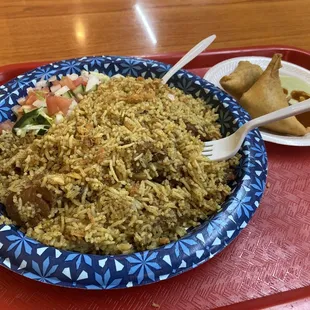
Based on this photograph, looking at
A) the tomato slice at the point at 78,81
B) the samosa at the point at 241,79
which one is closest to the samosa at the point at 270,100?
the samosa at the point at 241,79

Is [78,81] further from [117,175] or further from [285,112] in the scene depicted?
[285,112]

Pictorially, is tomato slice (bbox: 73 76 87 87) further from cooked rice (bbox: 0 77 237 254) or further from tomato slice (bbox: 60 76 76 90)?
cooked rice (bbox: 0 77 237 254)

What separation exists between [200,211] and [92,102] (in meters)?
0.43

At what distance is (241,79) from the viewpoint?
5.45ft

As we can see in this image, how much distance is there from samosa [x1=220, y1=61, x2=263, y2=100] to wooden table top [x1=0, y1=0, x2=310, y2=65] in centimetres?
46

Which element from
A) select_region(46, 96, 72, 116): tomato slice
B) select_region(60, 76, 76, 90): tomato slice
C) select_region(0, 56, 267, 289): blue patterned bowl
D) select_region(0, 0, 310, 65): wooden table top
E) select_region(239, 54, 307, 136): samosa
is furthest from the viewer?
select_region(0, 0, 310, 65): wooden table top

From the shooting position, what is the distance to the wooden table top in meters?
2.02

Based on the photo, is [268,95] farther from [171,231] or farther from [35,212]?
[35,212]

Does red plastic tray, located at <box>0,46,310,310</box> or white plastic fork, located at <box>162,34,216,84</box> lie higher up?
white plastic fork, located at <box>162,34,216,84</box>

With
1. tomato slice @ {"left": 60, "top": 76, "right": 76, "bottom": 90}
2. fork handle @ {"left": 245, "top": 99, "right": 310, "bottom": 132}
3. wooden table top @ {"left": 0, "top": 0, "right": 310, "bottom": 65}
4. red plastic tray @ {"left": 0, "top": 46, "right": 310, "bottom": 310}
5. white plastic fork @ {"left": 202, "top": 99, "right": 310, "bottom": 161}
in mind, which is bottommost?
red plastic tray @ {"left": 0, "top": 46, "right": 310, "bottom": 310}

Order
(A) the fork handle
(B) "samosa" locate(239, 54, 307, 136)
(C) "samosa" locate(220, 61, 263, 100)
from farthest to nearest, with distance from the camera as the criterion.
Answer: (C) "samosa" locate(220, 61, 263, 100), (B) "samosa" locate(239, 54, 307, 136), (A) the fork handle

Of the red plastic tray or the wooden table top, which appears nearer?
the red plastic tray

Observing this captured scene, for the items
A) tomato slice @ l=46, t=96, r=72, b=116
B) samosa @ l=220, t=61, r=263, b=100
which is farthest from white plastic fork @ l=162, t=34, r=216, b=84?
tomato slice @ l=46, t=96, r=72, b=116

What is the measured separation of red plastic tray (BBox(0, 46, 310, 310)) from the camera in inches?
41.5
